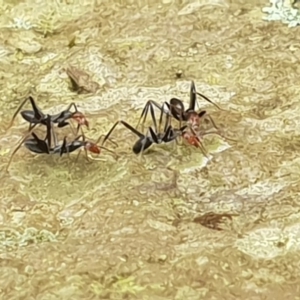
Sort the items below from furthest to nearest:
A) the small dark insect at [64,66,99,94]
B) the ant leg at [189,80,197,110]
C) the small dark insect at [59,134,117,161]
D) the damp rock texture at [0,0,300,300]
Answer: the small dark insect at [64,66,99,94]
the ant leg at [189,80,197,110]
the small dark insect at [59,134,117,161]
the damp rock texture at [0,0,300,300]

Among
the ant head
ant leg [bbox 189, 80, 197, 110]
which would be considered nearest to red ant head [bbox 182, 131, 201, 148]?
ant leg [bbox 189, 80, 197, 110]

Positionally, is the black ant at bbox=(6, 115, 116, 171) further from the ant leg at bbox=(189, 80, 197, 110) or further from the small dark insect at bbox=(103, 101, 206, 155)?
the ant leg at bbox=(189, 80, 197, 110)

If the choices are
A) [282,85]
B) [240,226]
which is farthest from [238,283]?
[282,85]

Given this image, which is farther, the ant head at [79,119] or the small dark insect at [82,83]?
the small dark insect at [82,83]

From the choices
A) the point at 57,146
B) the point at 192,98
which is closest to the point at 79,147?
the point at 57,146

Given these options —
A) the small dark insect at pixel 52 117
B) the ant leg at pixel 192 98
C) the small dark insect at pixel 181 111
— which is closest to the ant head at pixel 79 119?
the small dark insect at pixel 52 117

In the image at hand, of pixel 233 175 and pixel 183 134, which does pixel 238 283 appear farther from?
pixel 183 134

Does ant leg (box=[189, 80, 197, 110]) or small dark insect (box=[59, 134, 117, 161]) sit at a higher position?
ant leg (box=[189, 80, 197, 110])

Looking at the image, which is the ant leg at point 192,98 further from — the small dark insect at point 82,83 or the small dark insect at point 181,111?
the small dark insect at point 82,83

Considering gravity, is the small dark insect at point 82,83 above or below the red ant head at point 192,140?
above
